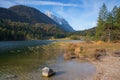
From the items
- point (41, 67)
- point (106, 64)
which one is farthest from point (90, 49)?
point (41, 67)

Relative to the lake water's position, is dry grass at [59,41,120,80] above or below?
above

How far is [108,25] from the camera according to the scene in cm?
9138

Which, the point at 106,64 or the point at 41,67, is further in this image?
the point at 106,64

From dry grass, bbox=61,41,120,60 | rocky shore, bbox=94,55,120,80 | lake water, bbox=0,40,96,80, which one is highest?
dry grass, bbox=61,41,120,60

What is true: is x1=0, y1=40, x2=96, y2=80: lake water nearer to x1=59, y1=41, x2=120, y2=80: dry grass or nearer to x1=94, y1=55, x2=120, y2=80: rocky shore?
x1=94, y1=55, x2=120, y2=80: rocky shore

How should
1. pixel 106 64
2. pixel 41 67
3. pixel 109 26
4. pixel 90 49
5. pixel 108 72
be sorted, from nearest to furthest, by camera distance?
pixel 108 72
pixel 41 67
pixel 106 64
pixel 90 49
pixel 109 26

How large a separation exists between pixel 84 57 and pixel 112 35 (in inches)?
1872

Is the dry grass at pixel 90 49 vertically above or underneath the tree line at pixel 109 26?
underneath

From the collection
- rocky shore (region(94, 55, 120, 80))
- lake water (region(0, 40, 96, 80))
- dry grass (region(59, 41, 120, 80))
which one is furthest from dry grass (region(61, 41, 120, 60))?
rocky shore (region(94, 55, 120, 80))

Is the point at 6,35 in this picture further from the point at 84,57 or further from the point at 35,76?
the point at 35,76

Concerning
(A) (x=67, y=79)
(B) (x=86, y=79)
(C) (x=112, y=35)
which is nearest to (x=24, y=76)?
(A) (x=67, y=79)

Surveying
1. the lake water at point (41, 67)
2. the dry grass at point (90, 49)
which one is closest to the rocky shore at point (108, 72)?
the lake water at point (41, 67)

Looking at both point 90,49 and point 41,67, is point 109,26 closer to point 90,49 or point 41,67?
point 90,49

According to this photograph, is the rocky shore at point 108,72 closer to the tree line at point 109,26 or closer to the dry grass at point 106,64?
the dry grass at point 106,64
